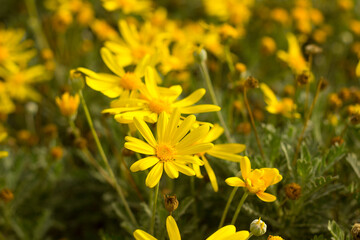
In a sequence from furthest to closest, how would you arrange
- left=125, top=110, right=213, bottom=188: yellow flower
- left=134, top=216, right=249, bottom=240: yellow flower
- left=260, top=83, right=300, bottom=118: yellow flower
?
left=260, top=83, right=300, bottom=118: yellow flower
left=125, top=110, right=213, bottom=188: yellow flower
left=134, top=216, right=249, bottom=240: yellow flower

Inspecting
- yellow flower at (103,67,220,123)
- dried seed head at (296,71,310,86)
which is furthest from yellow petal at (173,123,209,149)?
dried seed head at (296,71,310,86)

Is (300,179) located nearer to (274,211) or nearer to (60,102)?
(274,211)

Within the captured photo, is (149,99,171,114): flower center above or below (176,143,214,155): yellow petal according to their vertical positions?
above

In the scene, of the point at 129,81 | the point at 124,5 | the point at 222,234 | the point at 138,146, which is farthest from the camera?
the point at 124,5

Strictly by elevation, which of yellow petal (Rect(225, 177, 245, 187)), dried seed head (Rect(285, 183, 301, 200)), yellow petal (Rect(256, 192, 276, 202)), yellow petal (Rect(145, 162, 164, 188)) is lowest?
dried seed head (Rect(285, 183, 301, 200))

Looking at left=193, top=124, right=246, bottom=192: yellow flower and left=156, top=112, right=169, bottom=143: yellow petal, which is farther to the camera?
left=193, top=124, right=246, bottom=192: yellow flower

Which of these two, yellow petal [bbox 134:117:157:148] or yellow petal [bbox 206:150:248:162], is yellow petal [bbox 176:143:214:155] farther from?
yellow petal [bbox 206:150:248:162]

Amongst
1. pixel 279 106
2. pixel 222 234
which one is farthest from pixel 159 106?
pixel 279 106

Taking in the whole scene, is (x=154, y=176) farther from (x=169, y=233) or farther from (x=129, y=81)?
(x=129, y=81)
